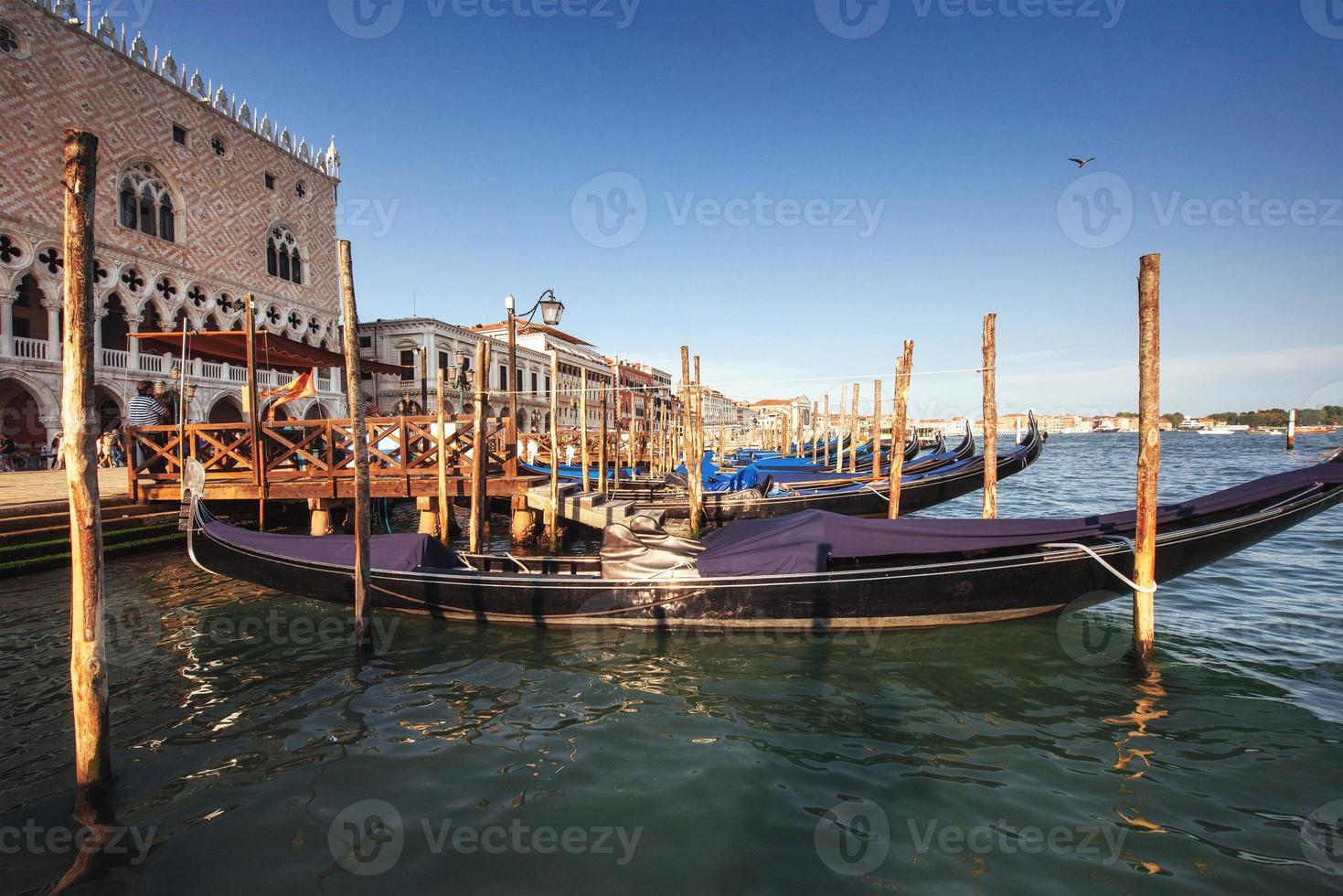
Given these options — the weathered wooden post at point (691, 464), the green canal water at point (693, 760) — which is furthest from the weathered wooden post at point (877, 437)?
the green canal water at point (693, 760)

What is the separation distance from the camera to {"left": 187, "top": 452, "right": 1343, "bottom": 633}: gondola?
486cm

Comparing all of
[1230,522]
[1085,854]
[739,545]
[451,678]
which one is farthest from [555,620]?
[1230,522]

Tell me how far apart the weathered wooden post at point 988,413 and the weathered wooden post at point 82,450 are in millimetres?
7809

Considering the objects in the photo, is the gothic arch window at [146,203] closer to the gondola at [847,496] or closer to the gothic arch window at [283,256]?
the gothic arch window at [283,256]

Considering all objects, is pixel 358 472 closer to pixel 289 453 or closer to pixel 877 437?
pixel 289 453

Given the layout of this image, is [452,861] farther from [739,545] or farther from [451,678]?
[739,545]

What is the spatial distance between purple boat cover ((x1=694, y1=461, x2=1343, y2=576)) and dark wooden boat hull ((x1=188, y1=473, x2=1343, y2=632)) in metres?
0.11

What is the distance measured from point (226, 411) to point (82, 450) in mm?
21617

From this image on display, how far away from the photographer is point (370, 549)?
559 centimetres

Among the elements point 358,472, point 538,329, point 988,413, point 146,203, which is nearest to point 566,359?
point 538,329

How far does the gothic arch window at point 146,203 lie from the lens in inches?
637

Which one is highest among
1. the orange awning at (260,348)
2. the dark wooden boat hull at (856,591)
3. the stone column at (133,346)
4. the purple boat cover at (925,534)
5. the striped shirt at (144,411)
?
the stone column at (133,346)

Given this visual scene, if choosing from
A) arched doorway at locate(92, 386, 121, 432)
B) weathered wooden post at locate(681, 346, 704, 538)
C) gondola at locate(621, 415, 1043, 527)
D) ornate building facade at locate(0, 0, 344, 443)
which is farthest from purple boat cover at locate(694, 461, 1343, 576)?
arched doorway at locate(92, 386, 121, 432)

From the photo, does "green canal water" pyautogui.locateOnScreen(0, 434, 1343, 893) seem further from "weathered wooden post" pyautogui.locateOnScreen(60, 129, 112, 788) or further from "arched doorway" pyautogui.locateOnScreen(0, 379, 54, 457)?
"arched doorway" pyautogui.locateOnScreen(0, 379, 54, 457)
